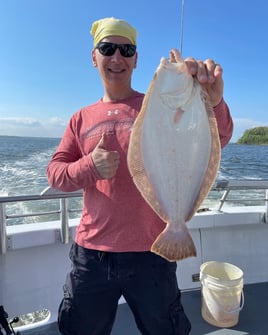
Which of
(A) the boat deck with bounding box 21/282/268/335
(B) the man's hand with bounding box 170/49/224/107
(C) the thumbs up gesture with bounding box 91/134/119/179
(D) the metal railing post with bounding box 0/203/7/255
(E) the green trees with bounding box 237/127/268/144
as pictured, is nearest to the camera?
(B) the man's hand with bounding box 170/49/224/107

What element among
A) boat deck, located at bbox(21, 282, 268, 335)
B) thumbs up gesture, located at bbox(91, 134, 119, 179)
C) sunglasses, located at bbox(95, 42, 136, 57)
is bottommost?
boat deck, located at bbox(21, 282, 268, 335)

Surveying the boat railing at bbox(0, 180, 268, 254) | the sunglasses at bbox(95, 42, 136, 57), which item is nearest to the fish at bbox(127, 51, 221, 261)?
the sunglasses at bbox(95, 42, 136, 57)

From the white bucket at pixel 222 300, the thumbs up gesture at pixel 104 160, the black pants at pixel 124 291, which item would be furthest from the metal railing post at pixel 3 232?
the white bucket at pixel 222 300

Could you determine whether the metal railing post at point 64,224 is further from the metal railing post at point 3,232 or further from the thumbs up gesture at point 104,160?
the thumbs up gesture at point 104,160

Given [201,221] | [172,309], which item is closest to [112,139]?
[172,309]

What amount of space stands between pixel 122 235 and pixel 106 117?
62 centimetres

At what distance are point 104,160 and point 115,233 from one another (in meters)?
0.41

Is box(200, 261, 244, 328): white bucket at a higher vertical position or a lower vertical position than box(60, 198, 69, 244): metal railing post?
lower

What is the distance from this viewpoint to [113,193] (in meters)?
1.66

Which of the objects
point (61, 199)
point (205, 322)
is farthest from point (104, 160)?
point (205, 322)

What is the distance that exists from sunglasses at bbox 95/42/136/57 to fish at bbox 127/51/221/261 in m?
0.40

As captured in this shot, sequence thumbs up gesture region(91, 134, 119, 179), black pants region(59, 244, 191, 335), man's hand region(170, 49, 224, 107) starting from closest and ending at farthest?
man's hand region(170, 49, 224, 107) → thumbs up gesture region(91, 134, 119, 179) → black pants region(59, 244, 191, 335)

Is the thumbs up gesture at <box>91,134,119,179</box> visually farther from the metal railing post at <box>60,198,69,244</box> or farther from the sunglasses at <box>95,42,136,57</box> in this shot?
the metal railing post at <box>60,198,69,244</box>

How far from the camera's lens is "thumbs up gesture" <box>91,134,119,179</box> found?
1.45m
